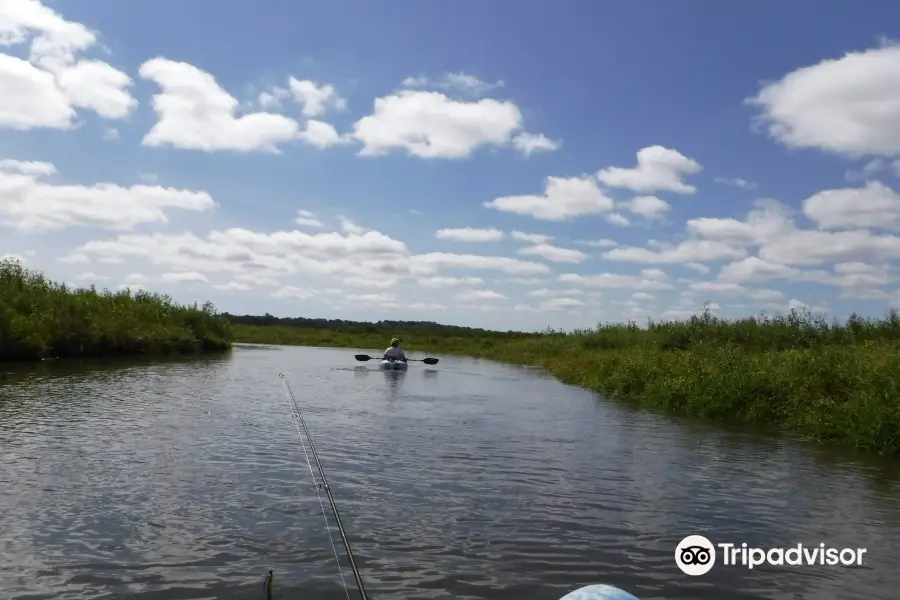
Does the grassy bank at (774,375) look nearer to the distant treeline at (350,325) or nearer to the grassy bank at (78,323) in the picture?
the grassy bank at (78,323)

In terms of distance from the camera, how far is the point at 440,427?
61.2 feet

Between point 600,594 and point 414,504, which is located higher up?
point 600,594

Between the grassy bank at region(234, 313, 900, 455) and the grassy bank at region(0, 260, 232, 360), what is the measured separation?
26.4 m

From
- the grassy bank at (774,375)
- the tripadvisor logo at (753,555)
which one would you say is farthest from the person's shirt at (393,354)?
the tripadvisor logo at (753,555)

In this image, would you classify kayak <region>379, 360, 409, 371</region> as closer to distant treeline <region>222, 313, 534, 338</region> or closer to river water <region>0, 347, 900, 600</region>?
river water <region>0, 347, 900, 600</region>

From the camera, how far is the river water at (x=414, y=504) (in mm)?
7754

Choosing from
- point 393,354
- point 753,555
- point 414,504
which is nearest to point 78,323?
point 393,354

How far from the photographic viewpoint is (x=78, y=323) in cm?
3909

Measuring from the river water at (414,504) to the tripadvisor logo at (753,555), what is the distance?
7.1 inches

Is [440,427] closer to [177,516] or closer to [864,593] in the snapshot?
[177,516]

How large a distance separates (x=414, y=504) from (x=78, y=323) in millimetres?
34798

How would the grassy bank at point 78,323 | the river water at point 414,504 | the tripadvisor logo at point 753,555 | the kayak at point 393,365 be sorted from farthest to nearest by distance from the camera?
the kayak at point 393,365 → the grassy bank at point 78,323 → the tripadvisor logo at point 753,555 → the river water at point 414,504

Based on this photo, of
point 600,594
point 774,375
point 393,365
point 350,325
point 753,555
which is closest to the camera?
point 600,594

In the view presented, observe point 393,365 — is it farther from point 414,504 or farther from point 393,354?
point 414,504
